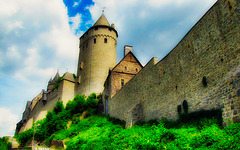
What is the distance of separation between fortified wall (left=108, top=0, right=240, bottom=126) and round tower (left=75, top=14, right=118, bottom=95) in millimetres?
18912

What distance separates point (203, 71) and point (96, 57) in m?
26.8

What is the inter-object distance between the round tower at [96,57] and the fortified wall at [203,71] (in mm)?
18912

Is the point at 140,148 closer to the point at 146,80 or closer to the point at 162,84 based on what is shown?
the point at 162,84

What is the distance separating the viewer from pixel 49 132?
27297mm

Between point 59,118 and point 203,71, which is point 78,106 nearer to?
point 59,118

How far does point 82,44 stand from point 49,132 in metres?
18.4

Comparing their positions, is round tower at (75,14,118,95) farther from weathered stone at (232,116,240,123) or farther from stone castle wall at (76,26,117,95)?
weathered stone at (232,116,240,123)

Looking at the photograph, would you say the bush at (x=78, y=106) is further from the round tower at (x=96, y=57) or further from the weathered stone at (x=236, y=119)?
the weathered stone at (x=236, y=119)

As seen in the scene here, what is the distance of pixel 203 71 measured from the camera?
9.84m

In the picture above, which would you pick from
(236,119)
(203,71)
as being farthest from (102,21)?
(236,119)

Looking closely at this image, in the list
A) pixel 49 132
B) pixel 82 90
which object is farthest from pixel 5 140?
pixel 82 90

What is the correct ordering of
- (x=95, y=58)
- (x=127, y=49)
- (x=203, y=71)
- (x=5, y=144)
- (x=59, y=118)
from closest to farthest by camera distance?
(x=203, y=71), (x=59, y=118), (x=127, y=49), (x=5, y=144), (x=95, y=58)

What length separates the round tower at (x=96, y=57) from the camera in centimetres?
3378

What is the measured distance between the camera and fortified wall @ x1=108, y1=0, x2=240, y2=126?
7949 mm
